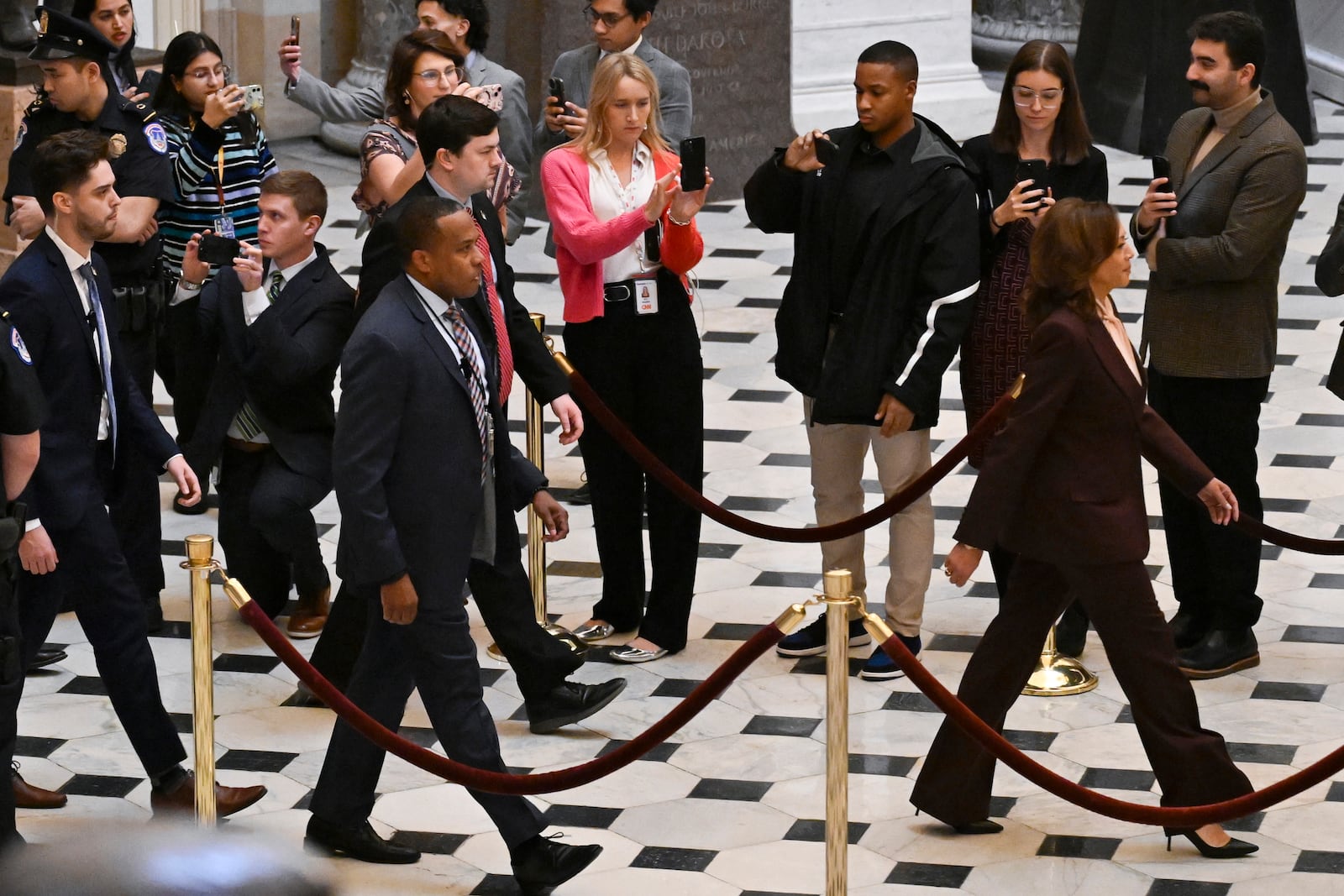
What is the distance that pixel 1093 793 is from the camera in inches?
184

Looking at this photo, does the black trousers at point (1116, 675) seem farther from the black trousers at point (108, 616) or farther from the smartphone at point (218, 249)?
the smartphone at point (218, 249)

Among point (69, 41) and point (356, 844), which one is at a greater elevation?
point (69, 41)

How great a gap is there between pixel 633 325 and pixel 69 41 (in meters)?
2.21

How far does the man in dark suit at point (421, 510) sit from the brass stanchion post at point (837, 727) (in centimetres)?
68

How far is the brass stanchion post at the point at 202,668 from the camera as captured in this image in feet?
15.9

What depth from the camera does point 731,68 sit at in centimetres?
1288

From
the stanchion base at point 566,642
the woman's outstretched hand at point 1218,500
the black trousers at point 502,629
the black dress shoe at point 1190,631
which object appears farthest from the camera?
the stanchion base at point 566,642

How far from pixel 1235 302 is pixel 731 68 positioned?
7018mm

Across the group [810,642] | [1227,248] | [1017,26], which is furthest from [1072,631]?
[1017,26]

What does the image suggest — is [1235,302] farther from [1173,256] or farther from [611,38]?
[611,38]

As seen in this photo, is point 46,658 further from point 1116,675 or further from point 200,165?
point 1116,675

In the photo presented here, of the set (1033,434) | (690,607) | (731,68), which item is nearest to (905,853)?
(1033,434)

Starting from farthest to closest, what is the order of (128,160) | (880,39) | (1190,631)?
(880,39), (128,160), (1190,631)

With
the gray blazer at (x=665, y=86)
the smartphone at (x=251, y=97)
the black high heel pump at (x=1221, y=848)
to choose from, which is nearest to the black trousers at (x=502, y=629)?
the black high heel pump at (x=1221, y=848)
